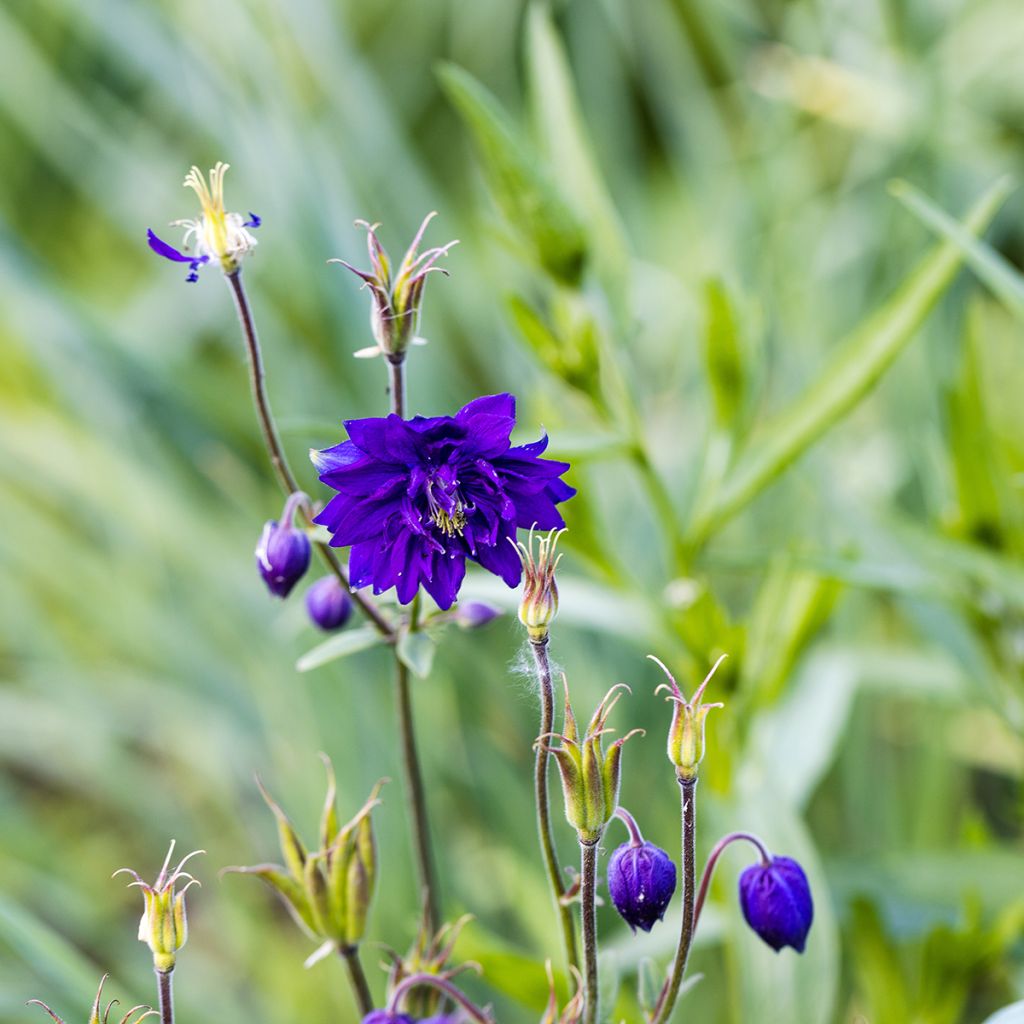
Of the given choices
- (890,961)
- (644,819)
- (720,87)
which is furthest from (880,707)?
(720,87)

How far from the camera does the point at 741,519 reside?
136cm

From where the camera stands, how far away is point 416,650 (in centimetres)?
59

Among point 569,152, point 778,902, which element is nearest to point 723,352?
point 569,152

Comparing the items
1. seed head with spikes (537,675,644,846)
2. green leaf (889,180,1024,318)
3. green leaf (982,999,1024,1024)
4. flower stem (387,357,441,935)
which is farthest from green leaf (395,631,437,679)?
green leaf (889,180,1024,318)

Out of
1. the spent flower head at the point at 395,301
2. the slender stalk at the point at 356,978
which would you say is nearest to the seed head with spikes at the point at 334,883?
the slender stalk at the point at 356,978

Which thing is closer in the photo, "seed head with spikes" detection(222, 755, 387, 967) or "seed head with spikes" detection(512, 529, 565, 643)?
"seed head with spikes" detection(512, 529, 565, 643)

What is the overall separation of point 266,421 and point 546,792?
209mm

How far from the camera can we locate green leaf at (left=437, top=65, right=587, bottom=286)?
81cm

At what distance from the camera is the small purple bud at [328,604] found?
655mm

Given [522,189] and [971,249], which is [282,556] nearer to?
[522,189]

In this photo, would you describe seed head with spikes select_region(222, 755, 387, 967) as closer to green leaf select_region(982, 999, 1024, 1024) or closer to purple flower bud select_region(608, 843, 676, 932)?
purple flower bud select_region(608, 843, 676, 932)

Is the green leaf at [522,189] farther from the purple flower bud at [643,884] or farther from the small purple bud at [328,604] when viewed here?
the purple flower bud at [643,884]

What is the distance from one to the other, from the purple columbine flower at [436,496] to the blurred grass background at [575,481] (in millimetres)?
188

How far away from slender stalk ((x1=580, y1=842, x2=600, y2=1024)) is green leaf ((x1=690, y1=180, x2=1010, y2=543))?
416 mm
